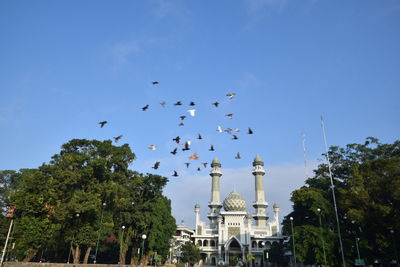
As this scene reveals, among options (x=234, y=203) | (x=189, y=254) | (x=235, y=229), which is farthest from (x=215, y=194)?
(x=189, y=254)

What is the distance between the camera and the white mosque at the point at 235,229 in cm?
7319

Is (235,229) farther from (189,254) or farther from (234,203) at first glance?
(189,254)

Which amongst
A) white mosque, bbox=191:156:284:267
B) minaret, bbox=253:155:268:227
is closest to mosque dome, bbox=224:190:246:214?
white mosque, bbox=191:156:284:267

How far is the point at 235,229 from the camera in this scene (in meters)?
76.0

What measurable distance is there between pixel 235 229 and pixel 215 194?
12492 millimetres

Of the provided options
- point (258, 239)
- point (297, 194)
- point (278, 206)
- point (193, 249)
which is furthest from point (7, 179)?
point (278, 206)

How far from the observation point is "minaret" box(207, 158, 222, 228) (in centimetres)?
8325

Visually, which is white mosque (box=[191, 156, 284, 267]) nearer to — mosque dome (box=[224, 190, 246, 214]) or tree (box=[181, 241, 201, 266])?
mosque dome (box=[224, 190, 246, 214])

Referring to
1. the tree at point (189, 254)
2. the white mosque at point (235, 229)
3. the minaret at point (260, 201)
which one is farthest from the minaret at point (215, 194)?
the tree at point (189, 254)

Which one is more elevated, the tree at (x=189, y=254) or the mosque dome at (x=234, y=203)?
the mosque dome at (x=234, y=203)

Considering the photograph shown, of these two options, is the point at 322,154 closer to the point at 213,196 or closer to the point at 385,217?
the point at 385,217

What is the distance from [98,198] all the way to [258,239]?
177ft

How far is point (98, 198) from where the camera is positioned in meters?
32.9

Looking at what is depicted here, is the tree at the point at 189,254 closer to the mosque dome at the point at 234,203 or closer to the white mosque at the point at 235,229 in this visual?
the white mosque at the point at 235,229
